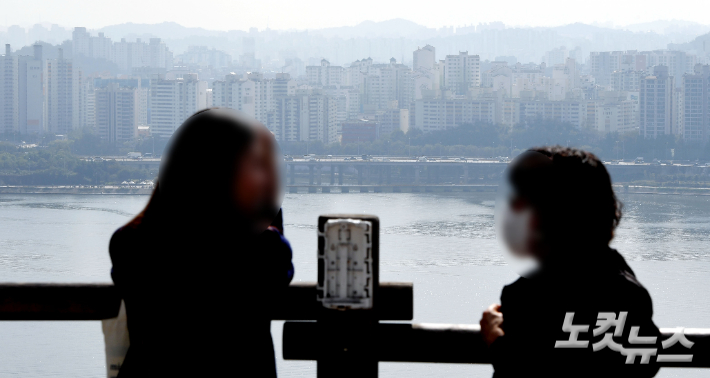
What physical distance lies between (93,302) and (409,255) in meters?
12.0

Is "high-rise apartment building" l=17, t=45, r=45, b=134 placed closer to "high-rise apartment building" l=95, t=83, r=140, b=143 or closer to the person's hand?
"high-rise apartment building" l=95, t=83, r=140, b=143

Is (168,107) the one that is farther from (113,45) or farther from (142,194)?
(113,45)

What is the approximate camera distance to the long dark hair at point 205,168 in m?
0.40

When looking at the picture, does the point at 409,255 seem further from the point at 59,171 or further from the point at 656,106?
the point at 656,106

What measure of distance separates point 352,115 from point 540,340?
29747 millimetres

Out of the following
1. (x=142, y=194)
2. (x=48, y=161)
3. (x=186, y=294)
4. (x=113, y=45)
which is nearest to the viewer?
(x=186, y=294)

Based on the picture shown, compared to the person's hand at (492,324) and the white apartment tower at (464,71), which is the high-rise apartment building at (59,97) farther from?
the person's hand at (492,324)

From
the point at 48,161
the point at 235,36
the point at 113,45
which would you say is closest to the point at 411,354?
the point at 48,161

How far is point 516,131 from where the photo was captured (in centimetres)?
2520

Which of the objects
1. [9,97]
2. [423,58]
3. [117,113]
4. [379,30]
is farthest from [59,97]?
[379,30]

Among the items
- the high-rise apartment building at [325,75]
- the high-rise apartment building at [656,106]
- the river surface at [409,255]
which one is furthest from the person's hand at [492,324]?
the high-rise apartment building at [325,75]

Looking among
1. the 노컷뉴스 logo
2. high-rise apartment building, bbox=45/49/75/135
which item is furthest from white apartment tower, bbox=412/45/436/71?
the 노컷뉴스 logo

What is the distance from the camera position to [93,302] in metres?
0.61

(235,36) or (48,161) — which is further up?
(235,36)
